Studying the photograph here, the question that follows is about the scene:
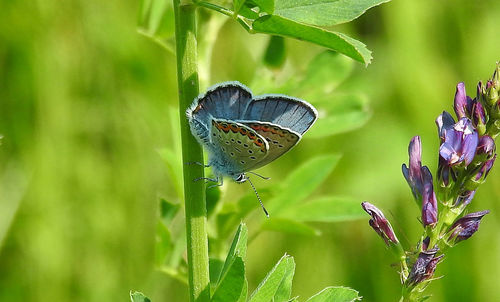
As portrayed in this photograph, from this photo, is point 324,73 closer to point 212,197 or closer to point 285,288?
point 212,197

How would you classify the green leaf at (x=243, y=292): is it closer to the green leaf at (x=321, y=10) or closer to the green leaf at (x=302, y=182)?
the green leaf at (x=321, y=10)

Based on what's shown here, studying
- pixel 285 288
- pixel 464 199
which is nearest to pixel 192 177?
pixel 285 288

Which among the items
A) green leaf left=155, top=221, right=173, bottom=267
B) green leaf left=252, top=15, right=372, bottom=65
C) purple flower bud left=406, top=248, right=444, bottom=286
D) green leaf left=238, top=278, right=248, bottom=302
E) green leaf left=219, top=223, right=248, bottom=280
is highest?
green leaf left=252, top=15, right=372, bottom=65

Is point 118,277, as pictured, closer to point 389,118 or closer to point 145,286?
point 145,286

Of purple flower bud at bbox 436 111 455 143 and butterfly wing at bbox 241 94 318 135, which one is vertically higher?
purple flower bud at bbox 436 111 455 143

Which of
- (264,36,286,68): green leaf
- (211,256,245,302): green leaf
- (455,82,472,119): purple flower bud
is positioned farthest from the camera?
(264,36,286,68): green leaf

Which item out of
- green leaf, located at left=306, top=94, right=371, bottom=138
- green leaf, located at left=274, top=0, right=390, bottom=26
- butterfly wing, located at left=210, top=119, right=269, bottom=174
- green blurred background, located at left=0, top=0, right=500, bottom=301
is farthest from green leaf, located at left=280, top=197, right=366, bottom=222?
green blurred background, located at left=0, top=0, right=500, bottom=301

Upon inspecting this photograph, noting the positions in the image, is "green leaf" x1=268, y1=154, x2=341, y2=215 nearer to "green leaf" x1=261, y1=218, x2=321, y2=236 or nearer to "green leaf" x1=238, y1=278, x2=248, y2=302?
"green leaf" x1=261, y1=218, x2=321, y2=236

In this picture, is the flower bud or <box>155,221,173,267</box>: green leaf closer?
the flower bud
